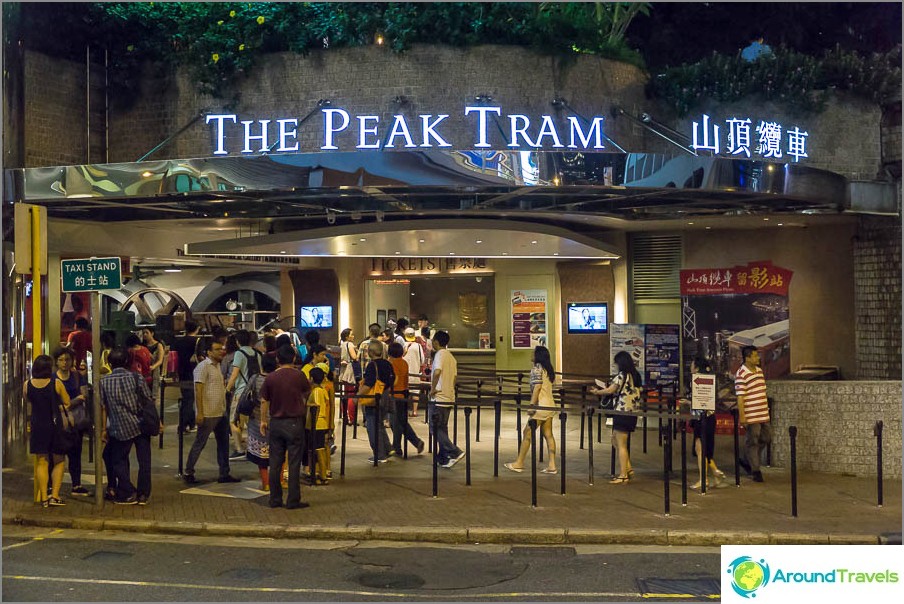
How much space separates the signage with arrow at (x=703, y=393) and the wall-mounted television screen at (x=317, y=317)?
13138 millimetres

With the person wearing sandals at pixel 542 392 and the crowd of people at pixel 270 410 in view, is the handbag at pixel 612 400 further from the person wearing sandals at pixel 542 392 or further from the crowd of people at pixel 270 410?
the person wearing sandals at pixel 542 392

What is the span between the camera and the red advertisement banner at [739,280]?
19938mm

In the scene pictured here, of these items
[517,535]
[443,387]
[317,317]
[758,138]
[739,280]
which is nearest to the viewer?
[517,535]

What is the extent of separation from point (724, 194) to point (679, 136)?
319cm

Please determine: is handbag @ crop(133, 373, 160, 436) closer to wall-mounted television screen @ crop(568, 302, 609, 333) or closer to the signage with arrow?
the signage with arrow

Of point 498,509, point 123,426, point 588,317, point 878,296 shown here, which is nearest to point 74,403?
point 123,426

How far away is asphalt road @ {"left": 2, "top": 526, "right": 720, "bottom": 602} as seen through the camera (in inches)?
316

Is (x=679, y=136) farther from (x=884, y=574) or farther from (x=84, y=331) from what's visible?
(x=884, y=574)

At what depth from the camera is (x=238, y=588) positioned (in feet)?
26.9

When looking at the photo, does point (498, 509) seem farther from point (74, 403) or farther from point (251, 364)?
point (74, 403)

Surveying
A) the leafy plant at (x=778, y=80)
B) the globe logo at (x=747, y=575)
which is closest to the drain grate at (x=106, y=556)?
the globe logo at (x=747, y=575)

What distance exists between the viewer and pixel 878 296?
58.7 ft

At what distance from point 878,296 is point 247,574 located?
13.4 metres

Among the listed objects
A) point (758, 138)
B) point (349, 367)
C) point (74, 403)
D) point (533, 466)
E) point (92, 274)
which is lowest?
point (533, 466)
